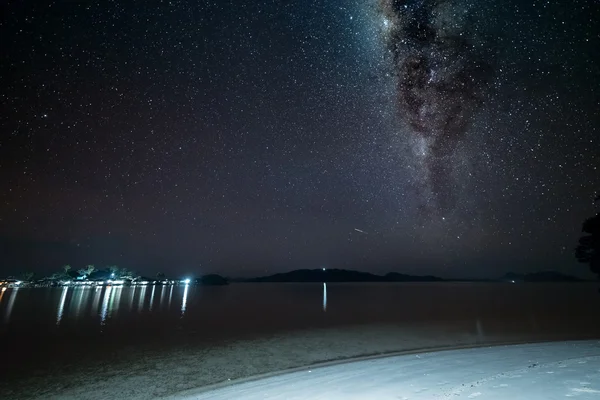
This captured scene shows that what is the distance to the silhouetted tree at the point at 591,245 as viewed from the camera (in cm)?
3056

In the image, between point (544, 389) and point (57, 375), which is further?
point (57, 375)

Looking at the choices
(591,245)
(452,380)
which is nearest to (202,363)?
(452,380)

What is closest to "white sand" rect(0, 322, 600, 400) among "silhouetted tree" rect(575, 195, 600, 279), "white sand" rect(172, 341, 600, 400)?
"white sand" rect(172, 341, 600, 400)

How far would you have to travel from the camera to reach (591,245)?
103ft

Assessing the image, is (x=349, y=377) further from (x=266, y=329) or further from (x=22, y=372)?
(x=266, y=329)

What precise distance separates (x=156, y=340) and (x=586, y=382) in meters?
29.7

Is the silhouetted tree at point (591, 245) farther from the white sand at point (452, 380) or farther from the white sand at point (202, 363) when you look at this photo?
the white sand at point (452, 380)

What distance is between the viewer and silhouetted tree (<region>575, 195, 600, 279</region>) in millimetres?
30562

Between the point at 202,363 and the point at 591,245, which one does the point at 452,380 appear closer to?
the point at 202,363

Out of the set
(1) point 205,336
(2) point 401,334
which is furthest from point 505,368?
(1) point 205,336

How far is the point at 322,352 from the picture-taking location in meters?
22.0

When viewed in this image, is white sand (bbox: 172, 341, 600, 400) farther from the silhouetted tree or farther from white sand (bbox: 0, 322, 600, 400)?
the silhouetted tree

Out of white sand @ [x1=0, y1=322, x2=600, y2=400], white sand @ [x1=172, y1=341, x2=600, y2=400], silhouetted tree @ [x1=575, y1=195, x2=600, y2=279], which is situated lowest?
white sand @ [x1=0, y1=322, x2=600, y2=400]

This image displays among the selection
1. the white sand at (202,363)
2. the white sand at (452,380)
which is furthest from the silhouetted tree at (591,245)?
the white sand at (452,380)
